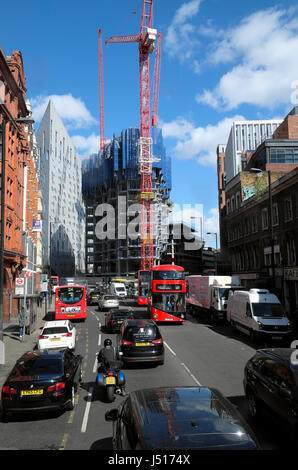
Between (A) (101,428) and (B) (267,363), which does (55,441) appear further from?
(B) (267,363)

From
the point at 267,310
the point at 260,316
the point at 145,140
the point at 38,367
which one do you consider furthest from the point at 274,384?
the point at 145,140

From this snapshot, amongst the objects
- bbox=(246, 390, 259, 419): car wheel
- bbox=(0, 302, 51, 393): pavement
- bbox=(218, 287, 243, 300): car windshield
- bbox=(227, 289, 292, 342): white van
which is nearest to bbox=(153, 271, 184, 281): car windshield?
bbox=(218, 287, 243, 300): car windshield

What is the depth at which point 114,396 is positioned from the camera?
1028 cm

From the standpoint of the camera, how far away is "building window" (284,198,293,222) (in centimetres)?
3271

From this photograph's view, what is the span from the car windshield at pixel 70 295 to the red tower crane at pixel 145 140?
67.2m

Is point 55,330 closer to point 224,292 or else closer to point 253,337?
point 253,337

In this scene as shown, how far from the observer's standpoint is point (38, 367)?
9609mm

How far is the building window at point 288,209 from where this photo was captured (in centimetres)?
3271

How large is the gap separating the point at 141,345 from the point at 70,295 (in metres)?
17.7

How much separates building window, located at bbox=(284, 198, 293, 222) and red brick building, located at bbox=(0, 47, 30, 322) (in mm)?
23905

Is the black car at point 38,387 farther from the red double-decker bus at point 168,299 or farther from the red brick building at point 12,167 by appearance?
the red brick building at point 12,167

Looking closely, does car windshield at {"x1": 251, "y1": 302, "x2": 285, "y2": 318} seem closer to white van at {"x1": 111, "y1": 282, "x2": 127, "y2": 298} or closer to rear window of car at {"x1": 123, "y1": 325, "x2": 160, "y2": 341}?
rear window of car at {"x1": 123, "y1": 325, "x2": 160, "y2": 341}

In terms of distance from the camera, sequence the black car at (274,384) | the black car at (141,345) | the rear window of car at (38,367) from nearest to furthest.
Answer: the black car at (274,384), the rear window of car at (38,367), the black car at (141,345)

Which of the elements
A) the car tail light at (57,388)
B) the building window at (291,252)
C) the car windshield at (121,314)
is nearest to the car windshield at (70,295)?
the car windshield at (121,314)
